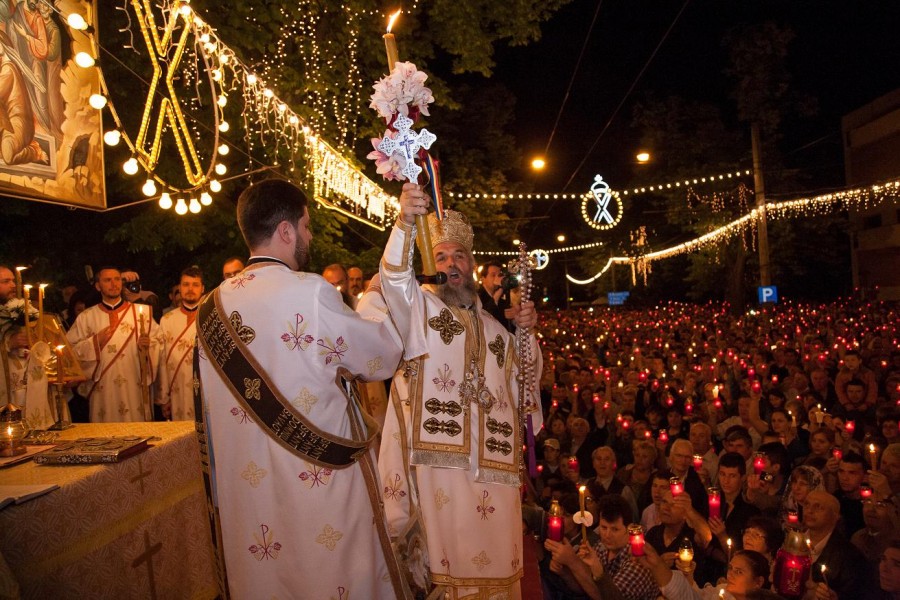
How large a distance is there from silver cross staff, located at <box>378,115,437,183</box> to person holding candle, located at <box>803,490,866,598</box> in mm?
3913

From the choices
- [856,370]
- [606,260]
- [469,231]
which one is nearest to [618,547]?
[469,231]

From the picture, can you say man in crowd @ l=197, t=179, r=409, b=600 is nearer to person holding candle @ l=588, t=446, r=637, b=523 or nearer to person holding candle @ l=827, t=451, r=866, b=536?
person holding candle @ l=827, t=451, r=866, b=536

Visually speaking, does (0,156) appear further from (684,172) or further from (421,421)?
(684,172)

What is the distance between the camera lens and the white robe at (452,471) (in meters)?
3.99

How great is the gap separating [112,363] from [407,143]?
17.4 ft

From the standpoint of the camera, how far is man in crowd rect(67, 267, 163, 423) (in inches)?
279

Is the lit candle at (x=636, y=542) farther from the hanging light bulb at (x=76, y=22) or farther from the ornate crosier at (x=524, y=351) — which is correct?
the hanging light bulb at (x=76, y=22)

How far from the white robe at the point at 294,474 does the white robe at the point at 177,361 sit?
485 centimetres

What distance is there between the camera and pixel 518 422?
4461 mm

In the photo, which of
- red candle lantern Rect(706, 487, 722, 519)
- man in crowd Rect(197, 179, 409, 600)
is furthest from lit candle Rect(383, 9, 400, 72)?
red candle lantern Rect(706, 487, 722, 519)

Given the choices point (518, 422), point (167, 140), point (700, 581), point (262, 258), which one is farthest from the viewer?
point (167, 140)

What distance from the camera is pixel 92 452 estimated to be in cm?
347

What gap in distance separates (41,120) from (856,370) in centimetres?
1030

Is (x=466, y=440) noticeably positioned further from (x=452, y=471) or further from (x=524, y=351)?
(x=524, y=351)
